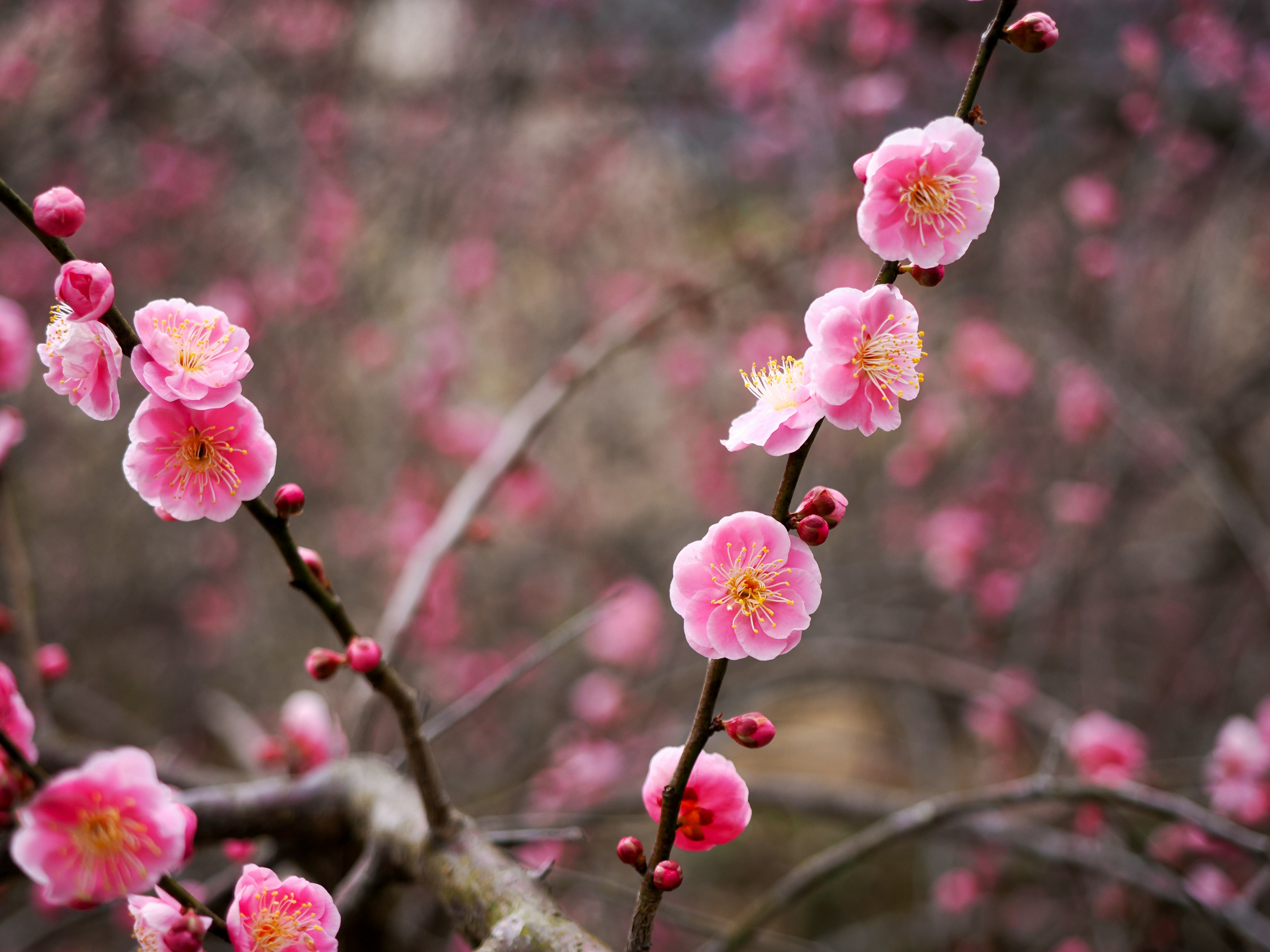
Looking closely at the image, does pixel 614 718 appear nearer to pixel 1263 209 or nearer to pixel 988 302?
pixel 988 302

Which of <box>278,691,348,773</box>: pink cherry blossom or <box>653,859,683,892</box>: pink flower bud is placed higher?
<box>278,691,348,773</box>: pink cherry blossom

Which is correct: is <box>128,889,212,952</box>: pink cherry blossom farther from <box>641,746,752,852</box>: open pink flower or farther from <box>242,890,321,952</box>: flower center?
<box>641,746,752,852</box>: open pink flower

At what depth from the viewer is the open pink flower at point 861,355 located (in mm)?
701

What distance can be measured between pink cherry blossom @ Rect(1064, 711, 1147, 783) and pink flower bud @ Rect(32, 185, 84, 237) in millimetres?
1945

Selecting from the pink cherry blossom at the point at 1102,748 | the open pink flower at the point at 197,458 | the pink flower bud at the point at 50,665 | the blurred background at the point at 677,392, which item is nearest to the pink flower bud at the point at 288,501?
the open pink flower at the point at 197,458

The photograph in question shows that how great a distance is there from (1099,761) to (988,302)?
2.02 m

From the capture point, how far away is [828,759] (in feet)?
15.1

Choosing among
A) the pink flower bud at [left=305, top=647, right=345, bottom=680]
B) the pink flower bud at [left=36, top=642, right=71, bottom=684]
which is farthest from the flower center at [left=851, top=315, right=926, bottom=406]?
the pink flower bud at [left=36, top=642, right=71, bottom=684]

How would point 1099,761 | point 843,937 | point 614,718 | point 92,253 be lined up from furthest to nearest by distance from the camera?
point 843,937, point 92,253, point 614,718, point 1099,761

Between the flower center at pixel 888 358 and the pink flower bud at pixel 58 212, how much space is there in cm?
65

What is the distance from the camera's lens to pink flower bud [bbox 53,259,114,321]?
64 cm

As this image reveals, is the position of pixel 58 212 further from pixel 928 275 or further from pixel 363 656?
pixel 928 275

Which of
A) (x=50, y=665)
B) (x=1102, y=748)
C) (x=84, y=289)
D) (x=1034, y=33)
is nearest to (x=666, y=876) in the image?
(x=84, y=289)

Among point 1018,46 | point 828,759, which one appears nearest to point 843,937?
point 828,759
